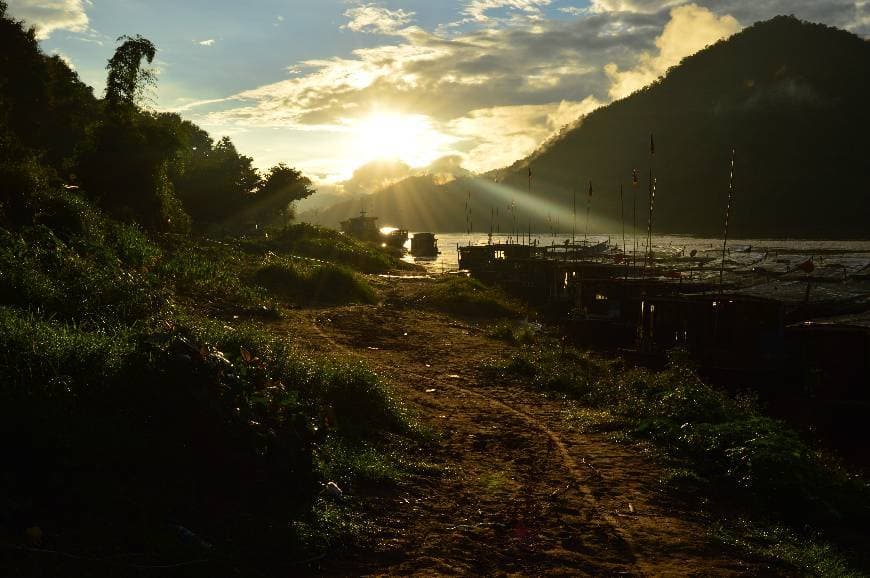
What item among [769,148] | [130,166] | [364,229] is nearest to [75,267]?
[130,166]

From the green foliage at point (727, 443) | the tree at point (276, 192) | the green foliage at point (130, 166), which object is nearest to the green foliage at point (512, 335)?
the green foliage at point (727, 443)

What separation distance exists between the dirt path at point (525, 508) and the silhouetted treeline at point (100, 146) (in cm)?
1382

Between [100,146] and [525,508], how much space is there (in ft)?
89.6

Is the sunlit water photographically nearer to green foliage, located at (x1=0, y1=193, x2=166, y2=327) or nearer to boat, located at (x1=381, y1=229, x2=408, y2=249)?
boat, located at (x1=381, y1=229, x2=408, y2=249)

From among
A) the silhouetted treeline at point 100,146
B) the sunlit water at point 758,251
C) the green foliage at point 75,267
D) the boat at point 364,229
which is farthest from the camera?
the boat at point 364,229

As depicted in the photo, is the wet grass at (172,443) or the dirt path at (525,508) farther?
the dirt path at (525,508)

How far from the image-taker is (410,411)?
1291 centimetres

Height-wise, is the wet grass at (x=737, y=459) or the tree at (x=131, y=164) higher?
the tree at (x=131, y=164)

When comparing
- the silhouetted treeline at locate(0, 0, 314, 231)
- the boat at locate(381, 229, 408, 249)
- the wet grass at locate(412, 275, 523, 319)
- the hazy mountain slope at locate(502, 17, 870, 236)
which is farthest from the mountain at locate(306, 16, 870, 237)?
the wet grass at locate(412, 275, 523, 319)

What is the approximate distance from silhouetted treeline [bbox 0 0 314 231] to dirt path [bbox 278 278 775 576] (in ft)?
45.3

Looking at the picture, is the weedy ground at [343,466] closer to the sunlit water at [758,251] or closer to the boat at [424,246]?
the sunlit water at [758,251]

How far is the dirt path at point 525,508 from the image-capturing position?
23.0 ft

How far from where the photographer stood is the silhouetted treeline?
2136 centimetres

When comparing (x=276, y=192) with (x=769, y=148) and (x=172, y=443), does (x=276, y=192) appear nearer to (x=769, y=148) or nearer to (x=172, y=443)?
(x=172, y=443)
